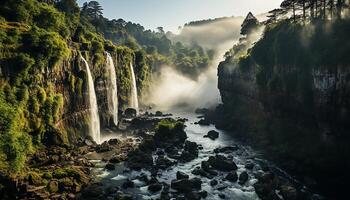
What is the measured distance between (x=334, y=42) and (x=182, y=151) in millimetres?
33326

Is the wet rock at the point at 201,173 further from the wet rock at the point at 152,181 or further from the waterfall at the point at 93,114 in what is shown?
the waterfall at the point at 93,114

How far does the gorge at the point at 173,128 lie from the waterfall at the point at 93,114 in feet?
0.79

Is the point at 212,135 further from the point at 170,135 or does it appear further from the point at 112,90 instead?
the point at 112,90

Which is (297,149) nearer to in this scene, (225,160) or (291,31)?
(225,160)

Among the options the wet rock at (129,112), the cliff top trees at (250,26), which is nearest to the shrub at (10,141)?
the wet rock at (129,112)

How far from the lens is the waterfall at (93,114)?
3164 inches

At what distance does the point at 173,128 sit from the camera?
81.4 metres

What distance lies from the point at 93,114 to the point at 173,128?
1846cm

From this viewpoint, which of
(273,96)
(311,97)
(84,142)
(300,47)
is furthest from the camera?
(273,96)

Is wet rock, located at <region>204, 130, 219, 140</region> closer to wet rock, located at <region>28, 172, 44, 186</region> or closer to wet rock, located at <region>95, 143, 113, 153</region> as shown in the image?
wet rock, located at <region>95, 143, 113, 153</region>

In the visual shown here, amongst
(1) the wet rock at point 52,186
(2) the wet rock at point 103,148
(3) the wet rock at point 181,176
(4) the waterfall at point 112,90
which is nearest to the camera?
(1) the wet rock at point 52,186

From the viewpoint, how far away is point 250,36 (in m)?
125

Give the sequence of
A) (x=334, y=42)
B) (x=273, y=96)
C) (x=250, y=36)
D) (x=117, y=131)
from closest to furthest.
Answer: (x=334, y=42) → (x=273, y=96) → (x=117, y=131) → (x=250, y=36)

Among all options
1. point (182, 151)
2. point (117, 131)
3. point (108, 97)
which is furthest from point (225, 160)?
point (108, 97)
